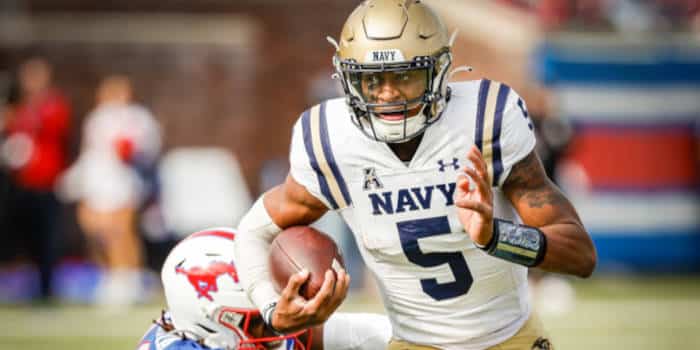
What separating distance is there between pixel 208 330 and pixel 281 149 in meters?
8.51

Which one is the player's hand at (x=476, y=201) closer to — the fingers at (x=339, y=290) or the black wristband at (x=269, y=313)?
the fingers at (x=339, y=290)

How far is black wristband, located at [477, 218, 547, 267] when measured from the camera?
114 inches

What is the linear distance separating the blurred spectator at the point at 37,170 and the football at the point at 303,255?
5661 mm

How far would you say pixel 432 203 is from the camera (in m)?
3.22

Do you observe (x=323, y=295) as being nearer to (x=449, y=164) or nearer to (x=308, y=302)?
(x=308, y=302)

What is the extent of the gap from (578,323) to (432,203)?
4675mm

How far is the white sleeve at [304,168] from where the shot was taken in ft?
11.0

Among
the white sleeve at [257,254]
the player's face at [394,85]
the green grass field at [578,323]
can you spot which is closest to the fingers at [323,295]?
the white sleeve at [257,254]

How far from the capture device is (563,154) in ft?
28.2

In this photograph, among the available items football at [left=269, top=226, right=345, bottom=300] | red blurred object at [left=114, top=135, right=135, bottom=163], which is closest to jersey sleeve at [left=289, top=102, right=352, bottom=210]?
football at [left=269, top=226, right=345, bottom=300]

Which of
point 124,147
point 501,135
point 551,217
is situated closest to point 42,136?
point 124,147

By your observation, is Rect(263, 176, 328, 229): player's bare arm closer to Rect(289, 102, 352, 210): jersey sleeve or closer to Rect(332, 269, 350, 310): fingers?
Rect(289, 102, 352, 210): jersey sleeve

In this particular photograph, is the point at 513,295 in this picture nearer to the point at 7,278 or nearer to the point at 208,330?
the point at 208,330

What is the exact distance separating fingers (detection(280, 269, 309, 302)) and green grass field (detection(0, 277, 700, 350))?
3471 mm
